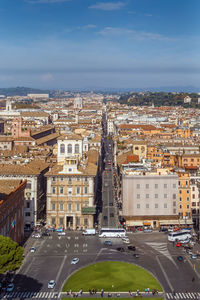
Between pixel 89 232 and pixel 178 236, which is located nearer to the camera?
pixel 178 236

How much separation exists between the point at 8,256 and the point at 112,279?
1311 centimetres

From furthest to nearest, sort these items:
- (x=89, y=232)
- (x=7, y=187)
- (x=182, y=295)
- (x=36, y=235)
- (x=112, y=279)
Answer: (x=89, y=232) → (x=36, y=235) → (x=7, y=187) → (x=112, y=279) → (x=182, y=295)

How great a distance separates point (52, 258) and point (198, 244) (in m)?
20.7

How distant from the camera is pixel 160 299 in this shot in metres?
43.0

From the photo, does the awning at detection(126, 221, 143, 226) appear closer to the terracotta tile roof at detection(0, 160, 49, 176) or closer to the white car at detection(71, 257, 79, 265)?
the terracotta tile roof at detection(0, 160, 49, 176)

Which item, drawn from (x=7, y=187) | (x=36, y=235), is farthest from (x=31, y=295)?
(x=36, y=235)

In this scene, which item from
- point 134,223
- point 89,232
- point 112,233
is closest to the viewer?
point 112,233

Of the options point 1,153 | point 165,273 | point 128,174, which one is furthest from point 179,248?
point 1,153

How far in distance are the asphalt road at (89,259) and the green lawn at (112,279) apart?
1050 millimetres

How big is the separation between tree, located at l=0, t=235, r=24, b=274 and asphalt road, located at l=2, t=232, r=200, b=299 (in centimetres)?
529

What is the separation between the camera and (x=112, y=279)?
157ft

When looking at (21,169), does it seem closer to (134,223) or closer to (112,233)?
(112,233)

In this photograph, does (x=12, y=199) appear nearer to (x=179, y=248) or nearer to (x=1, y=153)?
(x=179, y=248)

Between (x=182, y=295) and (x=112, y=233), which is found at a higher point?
(x=112, y=233)
